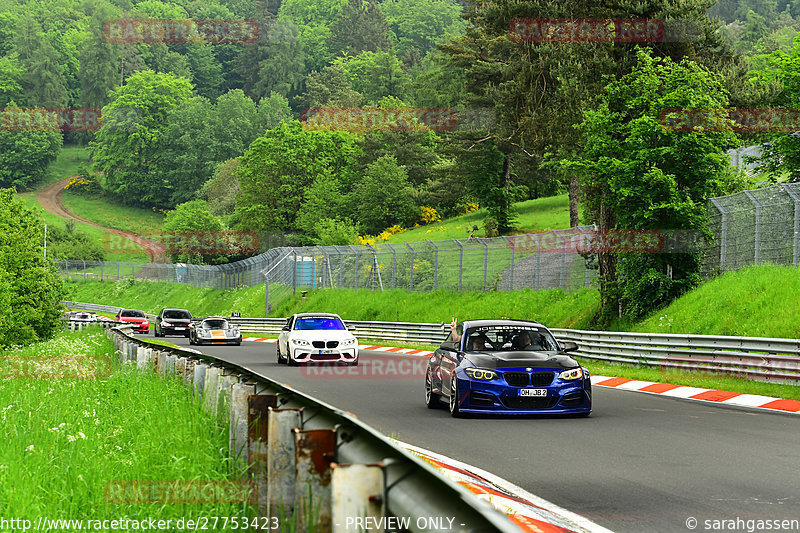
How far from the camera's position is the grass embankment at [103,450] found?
6.04 m

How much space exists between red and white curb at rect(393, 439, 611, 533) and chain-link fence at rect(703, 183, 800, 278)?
1665cm

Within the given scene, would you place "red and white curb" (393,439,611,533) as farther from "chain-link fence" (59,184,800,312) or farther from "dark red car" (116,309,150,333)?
"dark red car" (116,309,150,333)

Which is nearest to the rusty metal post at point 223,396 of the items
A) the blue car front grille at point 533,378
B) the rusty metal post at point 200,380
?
the rusty metal post at point 200,380

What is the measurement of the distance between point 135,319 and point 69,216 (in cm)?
9597

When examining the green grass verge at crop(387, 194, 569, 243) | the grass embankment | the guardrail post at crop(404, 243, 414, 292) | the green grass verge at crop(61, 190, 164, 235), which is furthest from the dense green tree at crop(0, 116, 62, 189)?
the grass embankment

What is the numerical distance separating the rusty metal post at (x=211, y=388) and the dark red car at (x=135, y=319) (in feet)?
166

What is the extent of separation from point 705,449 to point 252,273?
6301cm

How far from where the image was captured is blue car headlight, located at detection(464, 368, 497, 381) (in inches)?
567

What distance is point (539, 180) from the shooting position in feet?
266

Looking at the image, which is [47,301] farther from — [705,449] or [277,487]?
[277,487]

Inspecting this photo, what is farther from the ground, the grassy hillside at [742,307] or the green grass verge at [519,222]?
the green grass verge at [519,222]

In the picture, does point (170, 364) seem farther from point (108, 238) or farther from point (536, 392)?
point (108, 238)

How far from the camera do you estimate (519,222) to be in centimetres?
7769
